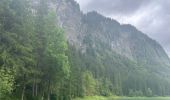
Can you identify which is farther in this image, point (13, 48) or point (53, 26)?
point (53, 26)

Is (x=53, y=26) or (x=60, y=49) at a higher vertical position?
(x=53, y=26)

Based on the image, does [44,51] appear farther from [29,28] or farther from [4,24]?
[4,24]

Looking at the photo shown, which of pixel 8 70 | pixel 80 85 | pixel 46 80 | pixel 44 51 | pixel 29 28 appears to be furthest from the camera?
pixel 80 85

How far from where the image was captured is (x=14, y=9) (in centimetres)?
4569

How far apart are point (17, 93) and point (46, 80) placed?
6219mm

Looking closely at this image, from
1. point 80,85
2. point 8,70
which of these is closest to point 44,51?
point 8,70

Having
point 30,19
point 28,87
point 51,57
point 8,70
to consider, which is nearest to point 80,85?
point 28,87

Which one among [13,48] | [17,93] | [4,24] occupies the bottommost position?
[17,93]

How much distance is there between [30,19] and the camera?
48.0 m

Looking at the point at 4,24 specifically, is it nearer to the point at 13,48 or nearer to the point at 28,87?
the point at 13,48

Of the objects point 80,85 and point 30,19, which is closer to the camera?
point 30,19

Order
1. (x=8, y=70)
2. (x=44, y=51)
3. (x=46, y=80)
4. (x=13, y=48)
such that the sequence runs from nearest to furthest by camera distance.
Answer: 1. (x=8, y=70)
2. (x=13, y=48)
3. (x=44, y=51)
4. (x=46, y=80)

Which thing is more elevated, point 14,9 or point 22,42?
point 14,9

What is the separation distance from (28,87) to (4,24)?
19249 mm
